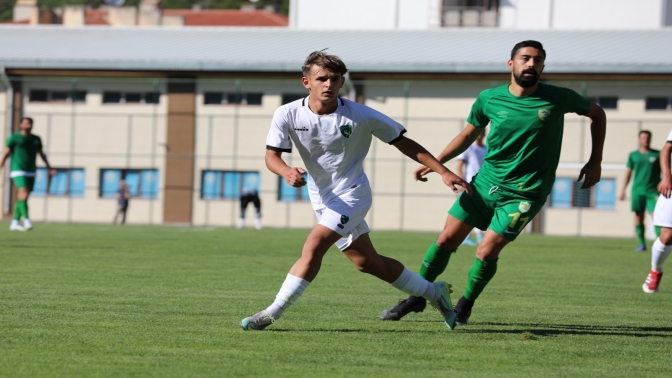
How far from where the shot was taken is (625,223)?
112 ft

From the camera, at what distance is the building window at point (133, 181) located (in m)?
37.8

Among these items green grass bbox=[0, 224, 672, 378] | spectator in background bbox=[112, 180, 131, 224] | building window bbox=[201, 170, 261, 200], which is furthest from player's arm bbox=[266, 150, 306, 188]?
building window bbox=[201, 170, 261, 200]

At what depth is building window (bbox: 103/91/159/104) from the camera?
38.1 meters

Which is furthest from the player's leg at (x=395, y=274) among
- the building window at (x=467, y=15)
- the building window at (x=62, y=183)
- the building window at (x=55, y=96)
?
the building window at (x=467, y=15)

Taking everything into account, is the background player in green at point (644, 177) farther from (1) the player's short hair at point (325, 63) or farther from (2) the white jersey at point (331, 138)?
(1) the player's short hair at point (325, 63)

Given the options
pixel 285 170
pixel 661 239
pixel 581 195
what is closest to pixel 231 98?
pixel 581 195

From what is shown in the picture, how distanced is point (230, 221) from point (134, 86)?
6.48 m

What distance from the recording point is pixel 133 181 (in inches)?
1496

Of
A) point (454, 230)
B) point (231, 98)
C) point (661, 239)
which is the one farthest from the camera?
point (231, 98)

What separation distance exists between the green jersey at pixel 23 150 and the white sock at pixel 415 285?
42.7 ft

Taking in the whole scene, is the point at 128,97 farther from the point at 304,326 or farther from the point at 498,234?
the point at 498,234

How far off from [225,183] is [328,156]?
102ft

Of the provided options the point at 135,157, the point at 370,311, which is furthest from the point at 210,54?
the point at 370,311

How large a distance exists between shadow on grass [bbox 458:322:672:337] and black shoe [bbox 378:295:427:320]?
423 mm
